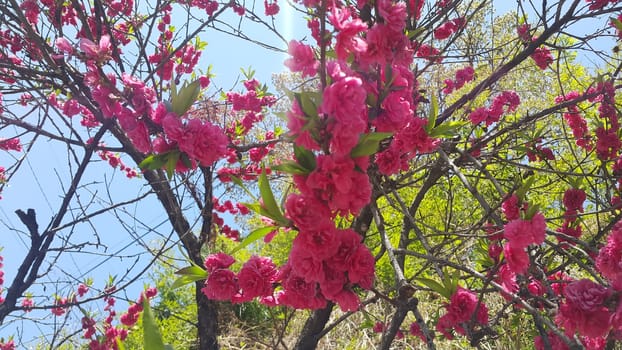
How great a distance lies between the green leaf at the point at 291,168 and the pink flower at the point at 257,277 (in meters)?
0.45

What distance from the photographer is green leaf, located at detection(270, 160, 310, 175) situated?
0.99 metres

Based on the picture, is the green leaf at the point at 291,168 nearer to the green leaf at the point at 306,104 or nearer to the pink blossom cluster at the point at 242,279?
the green leaf at the point at 306,104

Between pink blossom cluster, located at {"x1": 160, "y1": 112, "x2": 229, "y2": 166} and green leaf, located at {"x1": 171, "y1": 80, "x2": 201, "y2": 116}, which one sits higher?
green leaf, located at {"x1": 171, "y1": 80, "x2": 201, "y2": 116}

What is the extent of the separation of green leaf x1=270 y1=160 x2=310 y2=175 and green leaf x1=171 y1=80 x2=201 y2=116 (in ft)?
1.60

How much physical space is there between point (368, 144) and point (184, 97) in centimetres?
63

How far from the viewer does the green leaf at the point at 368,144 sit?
39.4 inches

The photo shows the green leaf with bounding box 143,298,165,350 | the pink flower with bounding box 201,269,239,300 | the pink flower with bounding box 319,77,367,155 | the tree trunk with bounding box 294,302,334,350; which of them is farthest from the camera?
the tree trunk with bounding box 294,302,334,350

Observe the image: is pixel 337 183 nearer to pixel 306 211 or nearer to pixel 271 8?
pixel 306 211

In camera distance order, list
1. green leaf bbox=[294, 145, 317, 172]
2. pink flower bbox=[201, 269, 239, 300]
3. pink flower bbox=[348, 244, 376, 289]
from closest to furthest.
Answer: green leaf bbox=[294, 145, 317, 172]
pink flower bbox=[348, 244, 376, 289]
pink flower bbox=[201, 269, 239, 300]

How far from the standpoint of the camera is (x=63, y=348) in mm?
6406

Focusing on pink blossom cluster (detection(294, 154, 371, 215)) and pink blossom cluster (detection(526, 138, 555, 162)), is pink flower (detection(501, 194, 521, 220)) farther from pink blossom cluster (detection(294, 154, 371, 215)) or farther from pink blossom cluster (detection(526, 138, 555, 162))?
pink blossom cluster (detection(294, 154, 371, 215))

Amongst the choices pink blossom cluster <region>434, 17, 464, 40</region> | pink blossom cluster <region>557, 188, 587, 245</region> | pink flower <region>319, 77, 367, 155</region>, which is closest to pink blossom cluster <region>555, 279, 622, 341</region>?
pink flower <region>319, 77, 367, 155</region>

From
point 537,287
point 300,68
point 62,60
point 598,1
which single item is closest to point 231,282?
point 300,68

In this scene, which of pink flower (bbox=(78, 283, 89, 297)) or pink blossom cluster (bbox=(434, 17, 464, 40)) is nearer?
pink blossom cluster (bbox=(434, 17, 464, 40))
